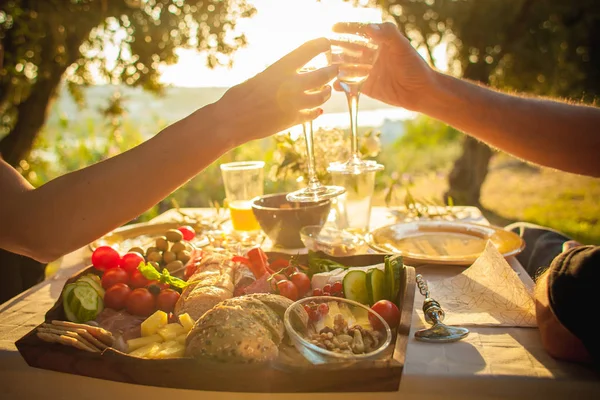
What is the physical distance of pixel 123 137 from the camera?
302 inches

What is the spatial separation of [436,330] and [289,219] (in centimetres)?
112

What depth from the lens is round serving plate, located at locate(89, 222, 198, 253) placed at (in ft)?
8.38

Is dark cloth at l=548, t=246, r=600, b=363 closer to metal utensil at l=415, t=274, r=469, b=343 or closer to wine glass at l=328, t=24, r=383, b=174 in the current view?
metal utensil at l=415, t=274, r=469, b=343

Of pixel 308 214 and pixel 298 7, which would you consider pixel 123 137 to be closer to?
pixel 308 214

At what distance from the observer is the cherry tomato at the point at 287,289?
168 cm

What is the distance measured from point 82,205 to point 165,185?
0.87 ft

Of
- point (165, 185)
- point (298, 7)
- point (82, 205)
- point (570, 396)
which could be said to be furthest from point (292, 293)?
point (298, 7)

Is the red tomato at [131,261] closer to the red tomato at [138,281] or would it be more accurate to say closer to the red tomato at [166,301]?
the red tomato at [138,281]

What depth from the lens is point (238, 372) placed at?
117 cm

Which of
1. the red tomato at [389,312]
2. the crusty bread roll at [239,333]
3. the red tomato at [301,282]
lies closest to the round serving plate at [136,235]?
the red tomato at [301,282]

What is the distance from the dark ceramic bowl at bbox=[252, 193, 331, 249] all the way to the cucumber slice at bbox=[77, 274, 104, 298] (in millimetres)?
889

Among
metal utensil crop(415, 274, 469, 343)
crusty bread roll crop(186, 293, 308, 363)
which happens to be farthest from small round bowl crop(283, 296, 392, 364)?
metal utensil crop(415, 274, 469, 343)

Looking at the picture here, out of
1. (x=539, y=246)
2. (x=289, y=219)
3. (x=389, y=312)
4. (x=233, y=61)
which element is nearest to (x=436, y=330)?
(x=389, y=312)

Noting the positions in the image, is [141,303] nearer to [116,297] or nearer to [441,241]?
[116,297]
